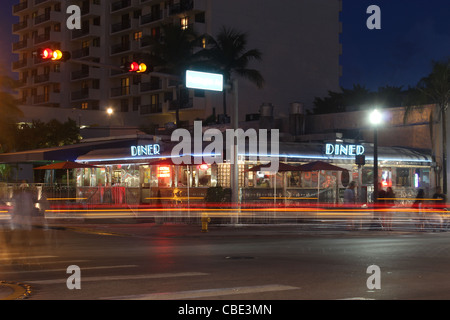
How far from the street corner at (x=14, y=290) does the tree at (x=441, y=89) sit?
34238mm


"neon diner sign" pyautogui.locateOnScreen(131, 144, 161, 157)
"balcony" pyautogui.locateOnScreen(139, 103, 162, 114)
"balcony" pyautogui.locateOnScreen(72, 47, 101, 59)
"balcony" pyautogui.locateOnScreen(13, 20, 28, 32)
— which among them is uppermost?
"balcony" pyautogui.locateOnScreen(13, 20, 28, 32)

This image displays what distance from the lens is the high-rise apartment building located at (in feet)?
225

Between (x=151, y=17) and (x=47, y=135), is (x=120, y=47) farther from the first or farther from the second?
(x=47, y=135)

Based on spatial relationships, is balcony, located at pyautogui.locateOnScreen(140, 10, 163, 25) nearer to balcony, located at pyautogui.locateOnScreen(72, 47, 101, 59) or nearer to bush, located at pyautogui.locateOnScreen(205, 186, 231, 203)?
balcony, located at pyautogui.locateOnScreen(72, 47, 101, 59)

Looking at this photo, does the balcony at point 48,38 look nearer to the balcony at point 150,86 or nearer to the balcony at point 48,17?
the balcony at point 48,17

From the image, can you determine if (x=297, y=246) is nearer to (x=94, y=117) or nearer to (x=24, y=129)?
(x=24, y=129)

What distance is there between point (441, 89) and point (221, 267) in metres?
31.2

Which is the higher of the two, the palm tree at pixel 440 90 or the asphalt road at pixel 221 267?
the palm tree at pixel 440 90

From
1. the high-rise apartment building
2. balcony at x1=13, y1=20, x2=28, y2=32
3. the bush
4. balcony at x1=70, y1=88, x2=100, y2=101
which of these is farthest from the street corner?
balcony at x1=13, y1=20, x2=28, y2=32

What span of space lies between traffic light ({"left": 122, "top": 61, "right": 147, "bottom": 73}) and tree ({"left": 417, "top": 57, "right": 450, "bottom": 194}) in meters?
23.9

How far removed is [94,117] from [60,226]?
4739 cm

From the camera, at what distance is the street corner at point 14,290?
1021cm

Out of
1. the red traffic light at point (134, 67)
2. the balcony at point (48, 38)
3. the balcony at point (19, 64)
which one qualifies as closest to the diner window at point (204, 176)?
the red traffic light at point (134, 67)

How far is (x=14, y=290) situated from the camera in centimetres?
1090
